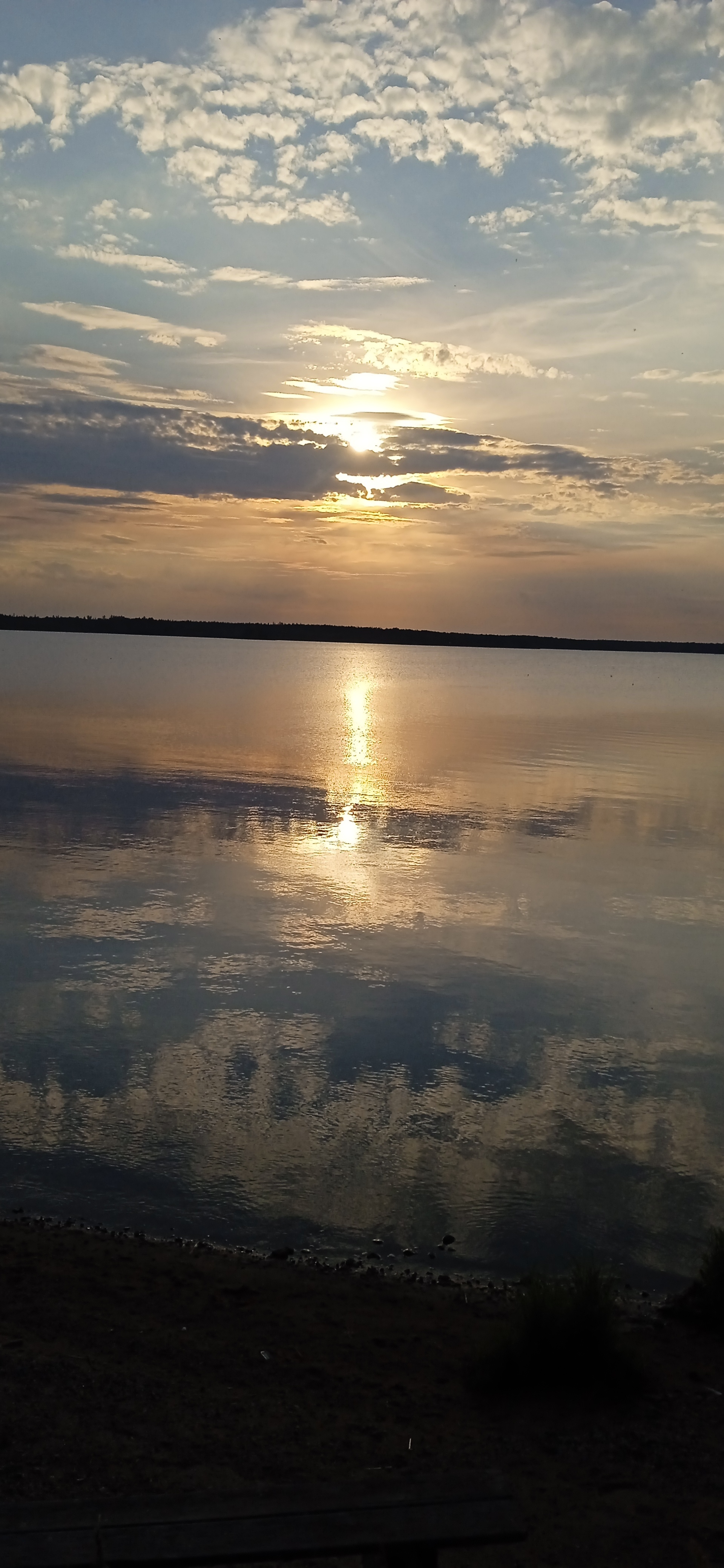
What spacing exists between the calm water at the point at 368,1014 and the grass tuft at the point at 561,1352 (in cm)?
158

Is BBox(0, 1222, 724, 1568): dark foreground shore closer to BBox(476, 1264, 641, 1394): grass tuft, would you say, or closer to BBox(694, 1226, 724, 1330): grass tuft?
BBox(476, 1264, 641, 1394): grass tuft

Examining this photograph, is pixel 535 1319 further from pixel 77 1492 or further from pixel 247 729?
pixel 247 729

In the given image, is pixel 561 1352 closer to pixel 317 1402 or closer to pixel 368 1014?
pixel 317 1402

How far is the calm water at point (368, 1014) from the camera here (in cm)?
886

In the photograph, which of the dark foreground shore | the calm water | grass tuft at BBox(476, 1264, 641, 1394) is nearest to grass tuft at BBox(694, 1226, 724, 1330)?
the dark foreground shore

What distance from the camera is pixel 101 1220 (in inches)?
331

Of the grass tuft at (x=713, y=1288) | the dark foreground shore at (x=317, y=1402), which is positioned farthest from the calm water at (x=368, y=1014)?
the dark foreground shore at (x=317, y=1402)

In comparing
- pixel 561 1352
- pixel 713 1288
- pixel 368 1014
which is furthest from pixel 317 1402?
pixel 368 1014

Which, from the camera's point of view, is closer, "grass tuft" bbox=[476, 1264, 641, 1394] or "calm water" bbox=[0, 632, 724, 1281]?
"grass tuft" bbox=[476, 1264, 641, 1394]

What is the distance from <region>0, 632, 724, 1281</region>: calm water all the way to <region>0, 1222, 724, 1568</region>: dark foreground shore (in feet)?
2.46

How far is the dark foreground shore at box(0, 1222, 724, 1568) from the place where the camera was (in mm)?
5156

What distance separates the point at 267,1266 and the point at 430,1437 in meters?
2.25

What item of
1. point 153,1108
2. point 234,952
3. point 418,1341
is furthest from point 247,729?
point 418,1341

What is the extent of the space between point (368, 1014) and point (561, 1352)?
247 inches
